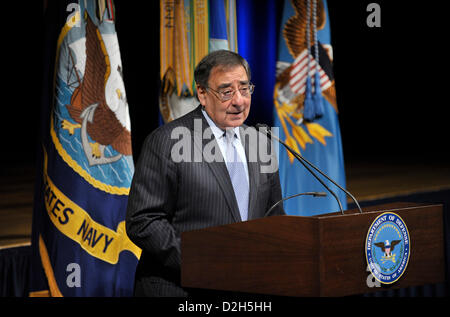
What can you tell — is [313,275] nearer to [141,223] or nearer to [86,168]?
[141,223]

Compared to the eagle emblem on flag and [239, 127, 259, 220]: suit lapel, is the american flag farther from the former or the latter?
[239, 127, 259, 220]: suit lapel

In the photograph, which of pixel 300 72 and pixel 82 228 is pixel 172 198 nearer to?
pixel 82 228

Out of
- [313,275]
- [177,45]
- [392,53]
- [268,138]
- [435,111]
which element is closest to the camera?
[313,275]

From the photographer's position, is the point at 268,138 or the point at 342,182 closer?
the point at 268,138

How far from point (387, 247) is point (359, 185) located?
14.2ft

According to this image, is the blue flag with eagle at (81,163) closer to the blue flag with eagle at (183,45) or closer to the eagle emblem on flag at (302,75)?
the blue flag with eagle at (183,45)

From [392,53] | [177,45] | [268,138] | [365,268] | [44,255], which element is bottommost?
[44,255]

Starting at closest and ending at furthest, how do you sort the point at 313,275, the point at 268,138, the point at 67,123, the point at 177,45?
the point at 313,275 < the point at 268,138 < the point at 67,123 < the point at 177,45

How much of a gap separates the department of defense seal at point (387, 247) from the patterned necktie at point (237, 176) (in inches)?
17.8

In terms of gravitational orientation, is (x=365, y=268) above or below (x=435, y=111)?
below

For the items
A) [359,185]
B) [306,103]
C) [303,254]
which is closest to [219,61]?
[303,254]

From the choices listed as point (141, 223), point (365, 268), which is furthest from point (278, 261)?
point (141, 223)

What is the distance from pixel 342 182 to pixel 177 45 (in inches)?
53.1

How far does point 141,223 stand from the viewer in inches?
70.4
